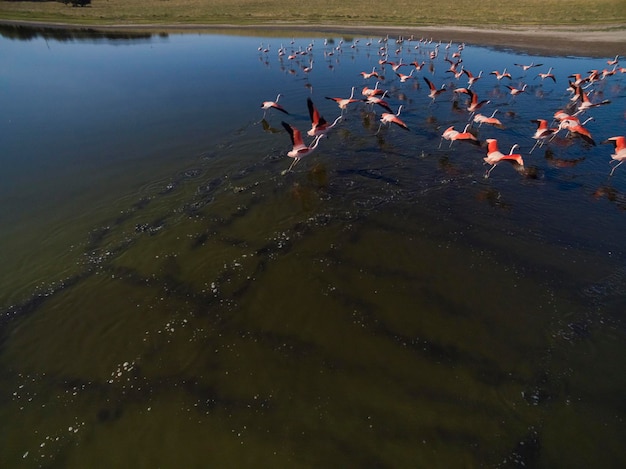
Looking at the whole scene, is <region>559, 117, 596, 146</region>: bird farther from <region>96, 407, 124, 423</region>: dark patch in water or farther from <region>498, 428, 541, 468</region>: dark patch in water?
<region>96, 407, 124, 423</region>: dark patch in water

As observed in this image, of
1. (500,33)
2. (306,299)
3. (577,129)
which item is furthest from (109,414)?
(500,33)

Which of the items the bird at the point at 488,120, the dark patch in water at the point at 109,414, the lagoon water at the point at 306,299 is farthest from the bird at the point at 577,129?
the dark patch in water at the point at 109,414

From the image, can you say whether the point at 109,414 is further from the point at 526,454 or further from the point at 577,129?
the point at 577,129

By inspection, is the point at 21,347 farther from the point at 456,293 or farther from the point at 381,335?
the point at 456,293

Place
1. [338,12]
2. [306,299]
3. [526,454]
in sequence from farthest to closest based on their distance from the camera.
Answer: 1. [338,12]
2. [306,299]
3. [526,454]

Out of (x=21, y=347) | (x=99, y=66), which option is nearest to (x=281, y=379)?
(x=21, y=347)

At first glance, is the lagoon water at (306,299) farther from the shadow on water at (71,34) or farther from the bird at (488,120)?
the shadow on water at (71,34)
